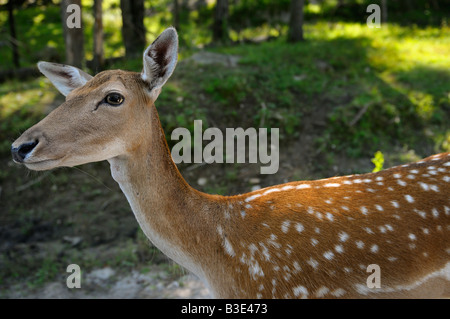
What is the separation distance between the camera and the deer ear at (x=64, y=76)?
3197 mm

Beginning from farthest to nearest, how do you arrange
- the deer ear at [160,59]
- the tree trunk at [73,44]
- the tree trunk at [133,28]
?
the tree trunk at [133,28]
the tree trunk at [73,44]
the deer ear at [160,59]

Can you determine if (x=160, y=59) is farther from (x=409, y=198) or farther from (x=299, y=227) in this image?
(x=409, y=198)

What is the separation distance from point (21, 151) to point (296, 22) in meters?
8.32

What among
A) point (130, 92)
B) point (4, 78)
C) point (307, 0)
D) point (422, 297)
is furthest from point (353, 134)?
point (307, 0)

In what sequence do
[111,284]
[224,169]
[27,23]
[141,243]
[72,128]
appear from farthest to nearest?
[27,23], [224,169], [141,243], [111,284], [72,128]

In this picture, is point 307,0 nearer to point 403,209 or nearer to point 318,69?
point 318,69

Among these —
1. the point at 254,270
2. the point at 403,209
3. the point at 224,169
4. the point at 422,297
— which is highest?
the point at 403,209

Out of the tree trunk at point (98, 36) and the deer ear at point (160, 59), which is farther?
the tree trunk at point (98, 36)

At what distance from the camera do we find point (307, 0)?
13.5 metres

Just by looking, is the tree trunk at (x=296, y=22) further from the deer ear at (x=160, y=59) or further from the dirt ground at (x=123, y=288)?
the deer ear at (x=160, y=59)

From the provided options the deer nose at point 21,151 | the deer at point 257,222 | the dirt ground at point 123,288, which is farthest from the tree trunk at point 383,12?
the deer nose at point 21,151

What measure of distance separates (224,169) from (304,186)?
296 centimetres

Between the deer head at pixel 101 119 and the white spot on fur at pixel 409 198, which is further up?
the deer head at pixel 101 119

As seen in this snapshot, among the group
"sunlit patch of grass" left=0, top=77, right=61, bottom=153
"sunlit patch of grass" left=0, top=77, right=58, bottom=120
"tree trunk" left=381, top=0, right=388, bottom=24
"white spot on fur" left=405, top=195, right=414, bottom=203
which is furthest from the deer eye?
"tree trunk" left=381, top=0, right=388, bottom=24
